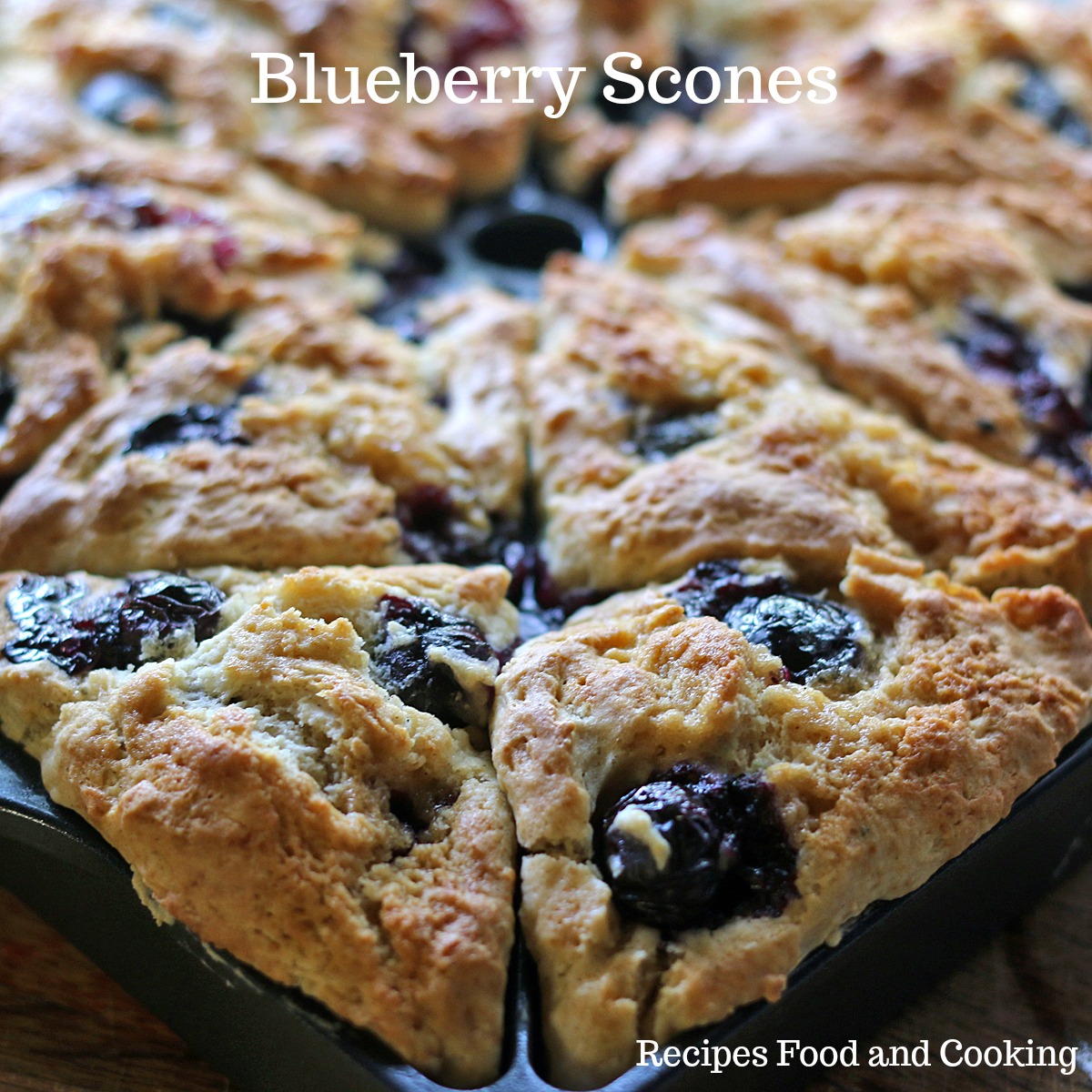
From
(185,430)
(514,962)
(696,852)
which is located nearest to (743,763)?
(696,852)

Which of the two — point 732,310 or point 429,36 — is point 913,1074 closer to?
point 732,310

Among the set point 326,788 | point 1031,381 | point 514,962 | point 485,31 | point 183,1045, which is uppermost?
point 485,31

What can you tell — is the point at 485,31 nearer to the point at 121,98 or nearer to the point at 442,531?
the point at 121,98

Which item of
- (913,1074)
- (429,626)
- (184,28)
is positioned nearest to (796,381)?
(429,626)

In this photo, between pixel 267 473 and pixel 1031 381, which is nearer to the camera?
pixel 267 473

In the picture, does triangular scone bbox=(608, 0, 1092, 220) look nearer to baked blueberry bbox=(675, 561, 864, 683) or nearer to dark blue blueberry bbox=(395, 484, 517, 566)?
dark blue blueberry bbox=(395, 484, 517, 566)

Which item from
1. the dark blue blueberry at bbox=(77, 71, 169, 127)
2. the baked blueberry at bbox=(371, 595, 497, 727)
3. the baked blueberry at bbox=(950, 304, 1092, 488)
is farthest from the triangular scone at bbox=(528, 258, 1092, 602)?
the dark blue blueberry at bbox=(77, 71, 169, 127)

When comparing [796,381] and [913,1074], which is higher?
[796,381]
